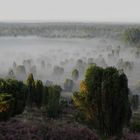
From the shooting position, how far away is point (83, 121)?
48.9 meters

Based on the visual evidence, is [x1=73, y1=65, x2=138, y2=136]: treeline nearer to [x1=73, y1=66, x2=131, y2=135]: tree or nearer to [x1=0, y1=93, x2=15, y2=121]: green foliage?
[x1=73, y1=66, x2=131, y2=135]: tree

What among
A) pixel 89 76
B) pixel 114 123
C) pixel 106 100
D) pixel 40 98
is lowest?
pixel 40 98

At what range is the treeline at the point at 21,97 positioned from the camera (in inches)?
1721

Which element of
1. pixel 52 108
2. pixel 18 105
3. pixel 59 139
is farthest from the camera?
pixel 52 108

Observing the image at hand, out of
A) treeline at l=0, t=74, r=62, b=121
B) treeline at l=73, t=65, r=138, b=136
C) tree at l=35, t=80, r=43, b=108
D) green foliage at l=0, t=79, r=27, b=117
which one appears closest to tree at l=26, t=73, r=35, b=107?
treeline at l=0, t=74, r=62, b=121

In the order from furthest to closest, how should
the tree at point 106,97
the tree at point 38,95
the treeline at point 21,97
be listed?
1. the tree at point 38,95
2. the treeline at point 21,97
3. the tree at point 106,97

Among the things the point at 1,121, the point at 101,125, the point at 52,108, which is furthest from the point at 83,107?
the point at 52,108

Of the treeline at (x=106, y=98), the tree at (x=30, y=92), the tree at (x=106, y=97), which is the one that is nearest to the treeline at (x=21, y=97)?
the tree at (x=30, y=92)

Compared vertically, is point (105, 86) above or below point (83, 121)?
above

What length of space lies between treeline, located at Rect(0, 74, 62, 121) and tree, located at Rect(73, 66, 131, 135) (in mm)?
A: 9973

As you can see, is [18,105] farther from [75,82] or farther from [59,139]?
[75,82]

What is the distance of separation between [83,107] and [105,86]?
4108mm

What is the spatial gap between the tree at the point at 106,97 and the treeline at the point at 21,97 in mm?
9973

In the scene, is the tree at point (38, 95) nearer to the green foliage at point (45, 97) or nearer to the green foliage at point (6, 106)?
the green foliage at point (45, 97)
